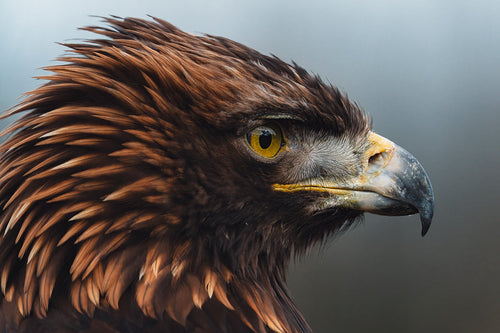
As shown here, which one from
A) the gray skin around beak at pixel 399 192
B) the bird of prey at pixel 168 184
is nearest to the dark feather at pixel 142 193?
the bird of prey at pixel 168 184

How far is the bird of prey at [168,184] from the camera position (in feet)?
3.21

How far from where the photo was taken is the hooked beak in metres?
1.15

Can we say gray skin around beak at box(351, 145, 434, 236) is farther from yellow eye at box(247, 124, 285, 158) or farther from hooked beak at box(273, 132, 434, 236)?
yellow eye at box(247, 124, 285, 158)

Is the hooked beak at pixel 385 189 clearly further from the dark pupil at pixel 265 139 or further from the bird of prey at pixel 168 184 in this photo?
the dark pupil at pixel 265 139

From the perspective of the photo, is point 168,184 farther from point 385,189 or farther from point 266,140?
point 385,189

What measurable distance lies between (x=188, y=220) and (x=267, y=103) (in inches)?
10.6

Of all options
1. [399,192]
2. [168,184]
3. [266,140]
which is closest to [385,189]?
[399,192]

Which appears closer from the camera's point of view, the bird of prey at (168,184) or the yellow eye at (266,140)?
the bird of prey at (168,184)

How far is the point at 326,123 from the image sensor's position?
3.82 ft

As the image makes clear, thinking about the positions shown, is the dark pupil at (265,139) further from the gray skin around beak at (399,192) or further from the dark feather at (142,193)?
the gray skin around beak at (399,192)

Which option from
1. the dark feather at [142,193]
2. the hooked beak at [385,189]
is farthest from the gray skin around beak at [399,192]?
the dark feather at [142,193]

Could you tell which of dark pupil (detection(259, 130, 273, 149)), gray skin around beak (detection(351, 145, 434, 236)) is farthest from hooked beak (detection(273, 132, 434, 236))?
dark pupil (detection(259, 130, 273, 149))

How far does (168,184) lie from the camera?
102cm

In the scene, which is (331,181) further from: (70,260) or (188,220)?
(70,260)
